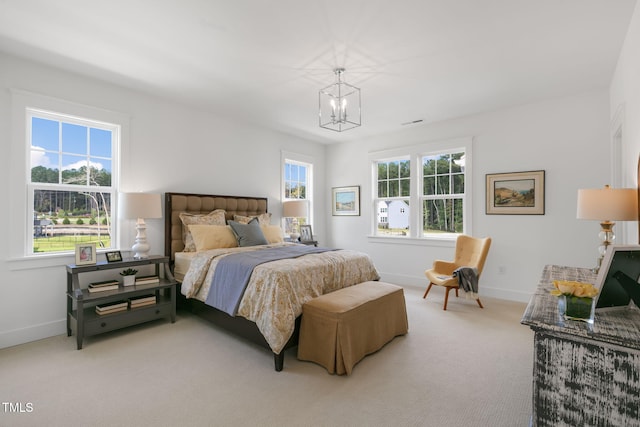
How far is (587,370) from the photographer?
120 cm

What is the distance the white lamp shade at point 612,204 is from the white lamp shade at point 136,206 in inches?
164

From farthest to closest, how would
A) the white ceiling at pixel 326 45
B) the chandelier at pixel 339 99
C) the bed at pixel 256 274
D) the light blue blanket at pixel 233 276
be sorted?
1. the chandelier at pixel 339 99
2. the light blue blanket at pixel 233 276
3. the bed at pixel 256 274
4. the white ceiling at pixel 326 45

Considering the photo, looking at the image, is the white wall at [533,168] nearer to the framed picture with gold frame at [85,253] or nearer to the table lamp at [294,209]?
the table lamp at [294,209]

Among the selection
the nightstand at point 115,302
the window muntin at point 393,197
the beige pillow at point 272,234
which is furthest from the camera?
the window muntin at point 393,197

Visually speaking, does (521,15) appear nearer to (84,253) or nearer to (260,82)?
(260,82)

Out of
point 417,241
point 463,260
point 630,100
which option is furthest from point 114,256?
point 630,100

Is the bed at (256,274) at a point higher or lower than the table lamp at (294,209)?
lower

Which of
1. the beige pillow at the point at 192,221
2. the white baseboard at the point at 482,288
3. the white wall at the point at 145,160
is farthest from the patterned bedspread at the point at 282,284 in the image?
the white baseboard at the point at 482,288

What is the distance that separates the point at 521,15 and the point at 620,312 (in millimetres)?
2132

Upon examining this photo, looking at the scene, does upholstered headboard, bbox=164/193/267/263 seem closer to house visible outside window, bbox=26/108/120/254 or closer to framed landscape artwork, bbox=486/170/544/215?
house visible outside window, bbox=26/108/120/254

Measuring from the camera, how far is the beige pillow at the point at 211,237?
3.71m

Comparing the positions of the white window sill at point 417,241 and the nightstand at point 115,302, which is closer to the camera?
the nightstand at point 115,302

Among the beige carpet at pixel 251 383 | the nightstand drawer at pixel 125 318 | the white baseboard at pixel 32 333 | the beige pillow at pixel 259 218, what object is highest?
the beige pillow at pixel 259 218

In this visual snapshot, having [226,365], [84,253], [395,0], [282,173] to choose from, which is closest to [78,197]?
[84,253]
